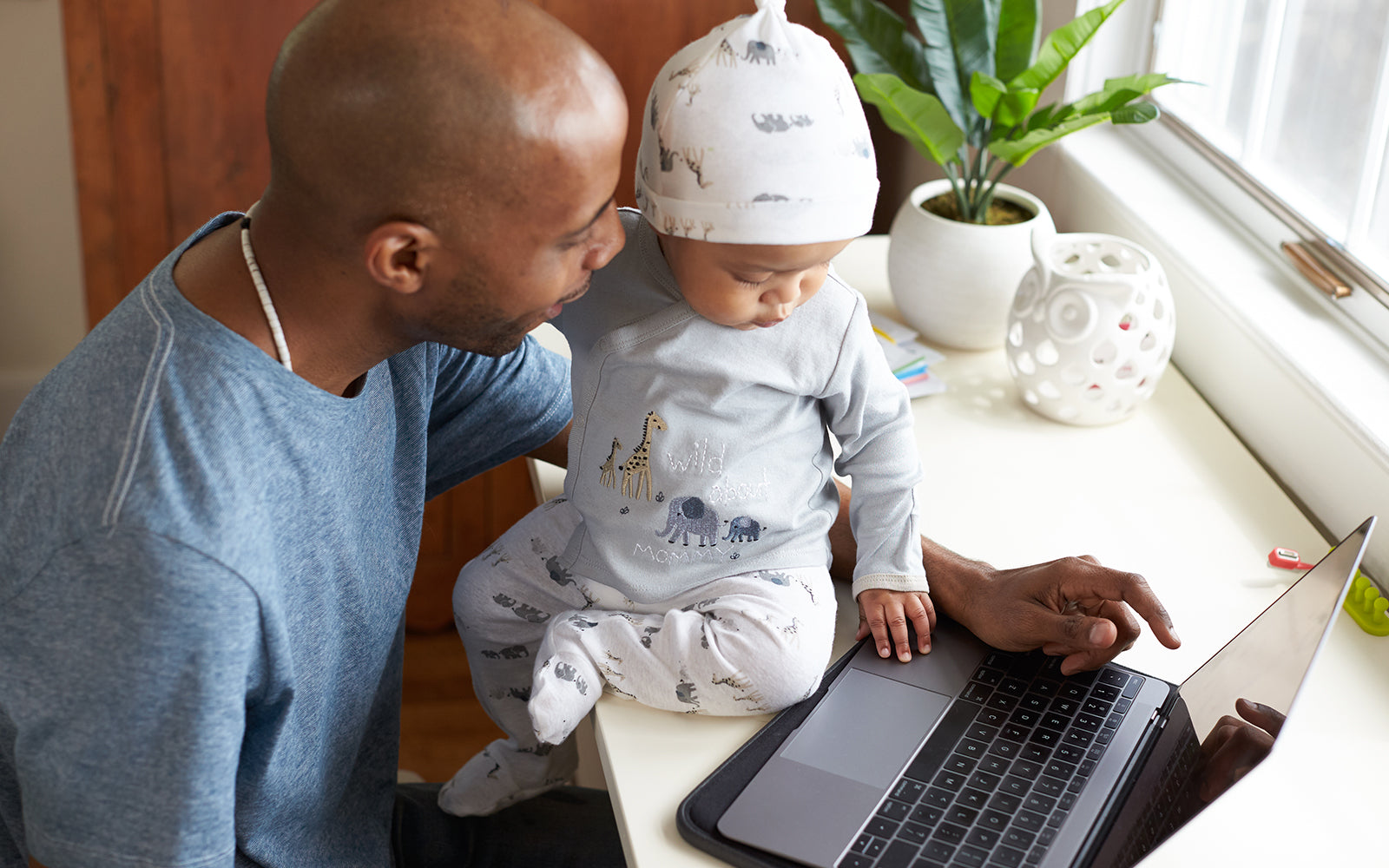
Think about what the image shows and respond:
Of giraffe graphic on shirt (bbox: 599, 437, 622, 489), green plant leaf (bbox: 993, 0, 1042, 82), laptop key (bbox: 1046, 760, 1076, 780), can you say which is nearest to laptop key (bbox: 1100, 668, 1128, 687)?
laptop key (bbox: 1046, 760, 1076, 780)

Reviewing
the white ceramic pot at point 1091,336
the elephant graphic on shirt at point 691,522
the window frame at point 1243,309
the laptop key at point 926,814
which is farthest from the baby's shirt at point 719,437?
the window frame at point 1243,309

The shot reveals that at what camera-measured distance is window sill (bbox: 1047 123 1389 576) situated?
117 cm

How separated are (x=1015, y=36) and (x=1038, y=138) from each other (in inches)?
5.8

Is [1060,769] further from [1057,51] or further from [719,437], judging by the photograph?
[1057,51]

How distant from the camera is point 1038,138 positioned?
1.41m

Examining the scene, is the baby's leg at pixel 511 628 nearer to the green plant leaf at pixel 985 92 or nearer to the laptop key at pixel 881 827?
the laptop key at pixel 881 827

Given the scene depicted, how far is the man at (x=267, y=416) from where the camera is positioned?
30.2 inches

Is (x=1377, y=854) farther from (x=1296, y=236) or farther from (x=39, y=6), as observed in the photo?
(x=39, y=6)

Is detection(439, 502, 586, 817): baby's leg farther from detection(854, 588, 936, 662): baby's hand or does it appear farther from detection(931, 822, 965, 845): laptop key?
detection(931, 822, 965, 845): laptop key

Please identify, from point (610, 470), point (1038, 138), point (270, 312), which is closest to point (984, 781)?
point (610, 470)

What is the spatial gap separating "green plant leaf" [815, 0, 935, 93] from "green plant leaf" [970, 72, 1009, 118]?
5.1 inches

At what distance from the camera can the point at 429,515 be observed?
224 cm

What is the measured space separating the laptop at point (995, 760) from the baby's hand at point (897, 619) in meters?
0.02

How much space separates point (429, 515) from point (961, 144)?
1231mm
